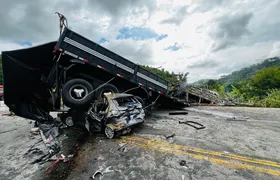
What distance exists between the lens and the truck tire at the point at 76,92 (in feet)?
17.2

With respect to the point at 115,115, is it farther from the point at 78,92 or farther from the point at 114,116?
the point at 78,92

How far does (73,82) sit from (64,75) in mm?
470

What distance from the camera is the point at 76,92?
5.68 meters

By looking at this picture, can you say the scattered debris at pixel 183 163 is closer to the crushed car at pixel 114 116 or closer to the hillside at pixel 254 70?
the crushed car at pixel 114 116

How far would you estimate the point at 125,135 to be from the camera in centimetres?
452

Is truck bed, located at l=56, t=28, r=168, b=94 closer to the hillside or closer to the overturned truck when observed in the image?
the overturned truck

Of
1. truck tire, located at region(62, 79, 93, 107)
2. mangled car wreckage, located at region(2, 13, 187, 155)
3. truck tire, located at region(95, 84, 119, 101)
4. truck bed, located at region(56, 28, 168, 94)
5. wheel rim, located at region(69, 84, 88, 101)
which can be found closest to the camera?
mangled car wreckage, located at region(2, 13, 187, 155)

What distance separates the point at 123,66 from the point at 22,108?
14.1 feet

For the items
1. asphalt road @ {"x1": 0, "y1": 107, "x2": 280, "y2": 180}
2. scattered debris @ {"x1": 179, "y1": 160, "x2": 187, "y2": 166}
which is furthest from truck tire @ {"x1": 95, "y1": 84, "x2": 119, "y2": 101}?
scattered debris @ {"x1": 179, "y1": 160, "x2": 187, "y2": 166}

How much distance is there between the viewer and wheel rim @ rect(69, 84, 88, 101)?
5423 mm

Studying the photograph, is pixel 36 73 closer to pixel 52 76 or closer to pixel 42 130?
pixel 52 76

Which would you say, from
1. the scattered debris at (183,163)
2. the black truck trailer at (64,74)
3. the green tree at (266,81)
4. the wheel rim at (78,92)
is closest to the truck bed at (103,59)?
the black truck trailer at (64,74)

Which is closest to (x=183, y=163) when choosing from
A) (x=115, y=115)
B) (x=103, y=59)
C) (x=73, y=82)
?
(x=115, y=115)

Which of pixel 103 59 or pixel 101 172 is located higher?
pixel 103 59
